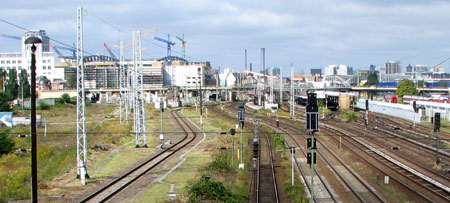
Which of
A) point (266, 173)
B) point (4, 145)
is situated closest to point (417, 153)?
point (266, 173)

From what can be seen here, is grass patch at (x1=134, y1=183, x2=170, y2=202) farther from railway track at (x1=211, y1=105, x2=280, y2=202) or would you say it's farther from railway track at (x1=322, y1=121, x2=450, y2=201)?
railway track at (x1=322, y1=121, x2=450, y2=201)

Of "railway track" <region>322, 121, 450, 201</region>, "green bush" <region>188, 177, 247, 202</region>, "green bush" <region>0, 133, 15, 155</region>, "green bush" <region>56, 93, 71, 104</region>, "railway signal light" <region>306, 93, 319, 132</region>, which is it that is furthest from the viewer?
"green bush" <region>56, 93, 71, 104</region>

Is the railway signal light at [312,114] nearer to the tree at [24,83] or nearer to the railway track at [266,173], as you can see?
the railway track at [266,173]

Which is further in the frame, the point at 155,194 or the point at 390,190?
the point at 390,190

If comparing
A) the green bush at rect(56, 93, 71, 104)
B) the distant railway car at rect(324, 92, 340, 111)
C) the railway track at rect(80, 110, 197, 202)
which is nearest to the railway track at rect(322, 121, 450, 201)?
the railway track at rect(80, 110, 197, 202)

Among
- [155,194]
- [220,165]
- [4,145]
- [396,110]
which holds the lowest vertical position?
[155,194]

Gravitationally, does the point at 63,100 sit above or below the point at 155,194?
above

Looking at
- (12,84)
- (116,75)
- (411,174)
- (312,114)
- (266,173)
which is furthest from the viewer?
(116,75)

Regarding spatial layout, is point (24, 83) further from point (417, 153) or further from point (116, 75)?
point (417, 153)

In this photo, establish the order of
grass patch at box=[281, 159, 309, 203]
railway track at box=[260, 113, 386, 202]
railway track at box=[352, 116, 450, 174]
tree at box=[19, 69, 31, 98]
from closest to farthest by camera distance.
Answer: grass patch at box=[281, 159, 309, 203] → railway track at box=[260, 113, 386, 202] → railway track at box=[352, 116, 450, 174] → tree at box=[19, 69, 31, 98]

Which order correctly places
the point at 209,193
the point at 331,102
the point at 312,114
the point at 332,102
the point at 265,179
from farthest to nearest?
the point at 332,102 → the point at 331,102 → the point at 265,179 → the point at 209,193 → the point at 312,114

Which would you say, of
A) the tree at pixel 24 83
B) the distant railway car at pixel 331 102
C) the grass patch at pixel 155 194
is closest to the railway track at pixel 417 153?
the grass patch at pixel 155 194

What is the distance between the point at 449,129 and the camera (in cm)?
4553

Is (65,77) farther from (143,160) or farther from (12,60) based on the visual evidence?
(143,160)
